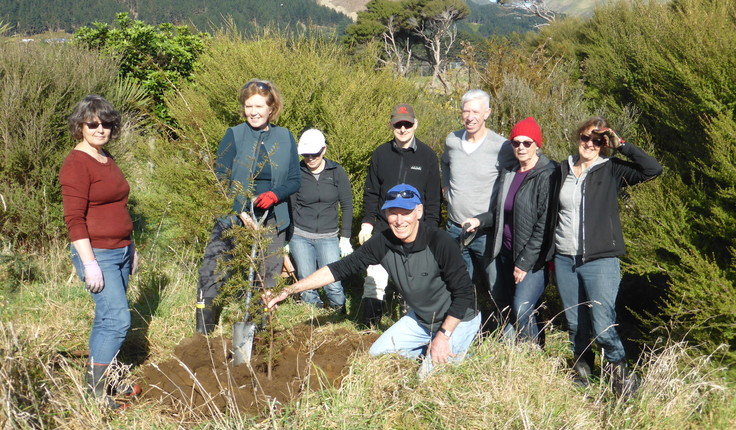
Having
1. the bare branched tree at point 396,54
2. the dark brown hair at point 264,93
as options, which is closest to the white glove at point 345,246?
A: the dark brown hair at point 264,93

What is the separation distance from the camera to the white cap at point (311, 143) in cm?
446

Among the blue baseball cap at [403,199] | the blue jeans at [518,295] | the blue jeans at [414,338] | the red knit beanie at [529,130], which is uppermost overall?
the red knit beanie at [529,130]

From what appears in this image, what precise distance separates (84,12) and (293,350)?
347 feet

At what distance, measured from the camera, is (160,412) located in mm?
3047

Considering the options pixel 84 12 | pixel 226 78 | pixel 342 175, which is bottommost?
pixel 342 175

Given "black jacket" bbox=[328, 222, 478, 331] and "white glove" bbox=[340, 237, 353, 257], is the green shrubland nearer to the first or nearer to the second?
"black jacket" bbox=[328, 222, 478, 331]

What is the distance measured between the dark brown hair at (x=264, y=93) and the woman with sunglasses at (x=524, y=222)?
58.7 inches

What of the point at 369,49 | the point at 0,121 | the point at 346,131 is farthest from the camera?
the point at 369,49

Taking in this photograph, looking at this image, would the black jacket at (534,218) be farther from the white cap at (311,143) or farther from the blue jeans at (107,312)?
the blue jeans at (107,312)

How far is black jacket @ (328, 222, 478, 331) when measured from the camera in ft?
10.7

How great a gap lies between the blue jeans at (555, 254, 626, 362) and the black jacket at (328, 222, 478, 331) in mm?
594

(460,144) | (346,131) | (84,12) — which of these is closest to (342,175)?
(460,144)

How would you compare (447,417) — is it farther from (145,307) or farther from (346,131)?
(346,131)

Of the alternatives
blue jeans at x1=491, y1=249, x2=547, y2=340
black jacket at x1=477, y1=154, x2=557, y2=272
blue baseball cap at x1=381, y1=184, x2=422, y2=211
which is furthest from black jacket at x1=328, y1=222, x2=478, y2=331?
black jacket at x1=477, y1=154, x2=557, y2=272
